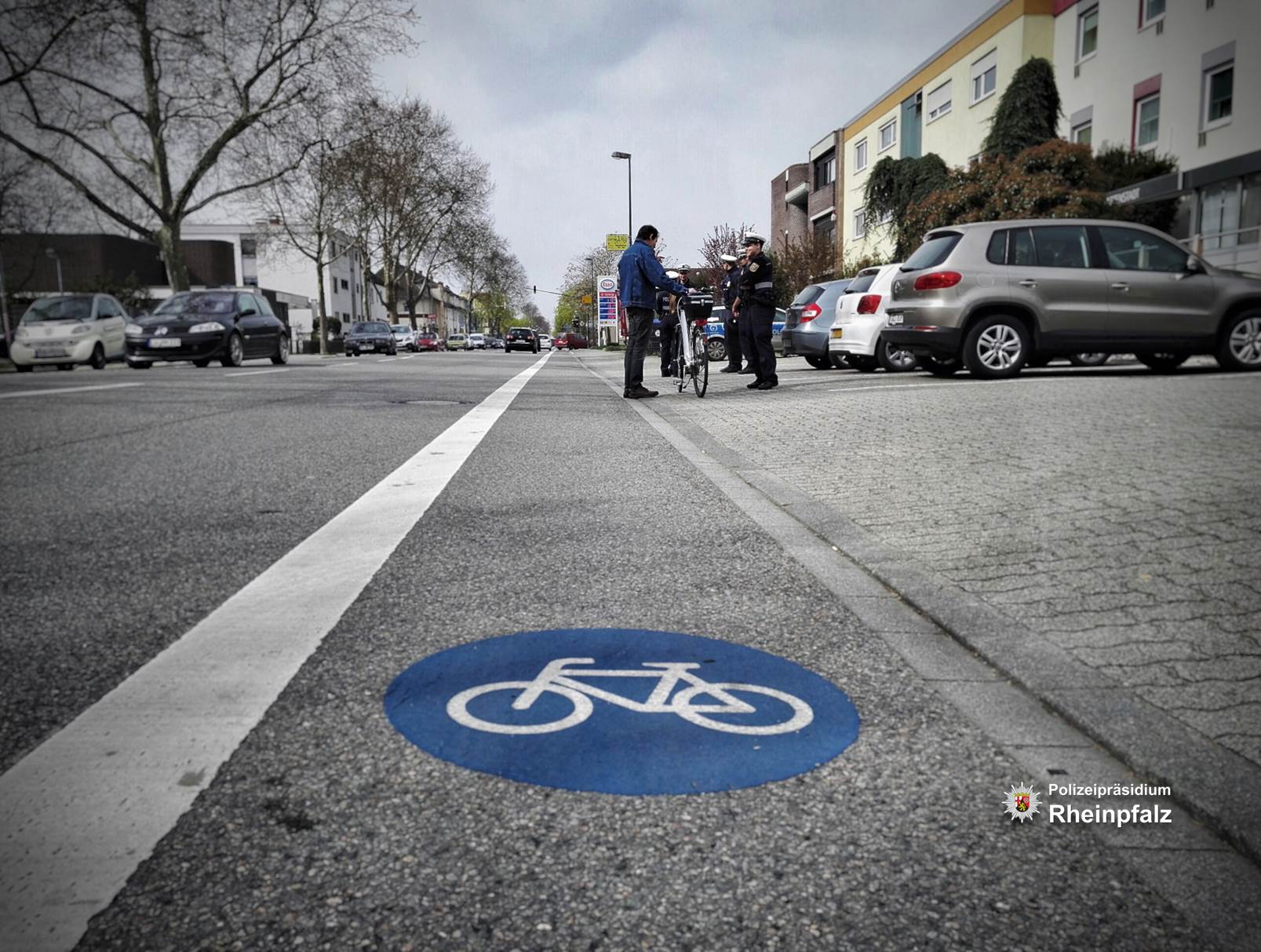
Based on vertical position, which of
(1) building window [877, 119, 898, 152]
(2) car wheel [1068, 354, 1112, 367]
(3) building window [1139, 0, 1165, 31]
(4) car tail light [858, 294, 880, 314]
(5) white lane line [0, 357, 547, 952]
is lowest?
(5) white lane line [0, 357, 547, 952]

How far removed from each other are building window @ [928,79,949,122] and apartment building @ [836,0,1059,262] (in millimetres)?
31

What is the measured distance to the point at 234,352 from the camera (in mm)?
21031

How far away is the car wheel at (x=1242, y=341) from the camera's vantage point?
12.3 metres

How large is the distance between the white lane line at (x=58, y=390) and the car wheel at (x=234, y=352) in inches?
281

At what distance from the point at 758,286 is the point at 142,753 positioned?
11522 millimetres

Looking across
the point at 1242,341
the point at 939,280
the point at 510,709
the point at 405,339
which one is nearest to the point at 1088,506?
the point at 510,709

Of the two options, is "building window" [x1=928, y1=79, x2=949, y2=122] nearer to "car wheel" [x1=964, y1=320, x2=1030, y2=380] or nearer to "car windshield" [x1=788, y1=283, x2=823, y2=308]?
"car windshield" [x1=788, y1=283, x2=823, y2=308]

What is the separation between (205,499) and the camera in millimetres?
5004

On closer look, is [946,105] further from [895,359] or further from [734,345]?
[895,359]

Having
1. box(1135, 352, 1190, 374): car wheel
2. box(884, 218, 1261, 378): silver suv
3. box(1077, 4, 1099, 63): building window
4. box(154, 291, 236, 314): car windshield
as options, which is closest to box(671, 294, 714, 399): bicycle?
box(884, 218, 1261, 378): silver suv

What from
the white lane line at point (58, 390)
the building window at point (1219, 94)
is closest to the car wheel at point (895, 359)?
the white lane line at point (58, 390)

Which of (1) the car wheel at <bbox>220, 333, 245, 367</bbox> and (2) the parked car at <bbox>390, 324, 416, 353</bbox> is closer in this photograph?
(1) the car wheel at <bbox>220, 333, 245, 367</bbox>

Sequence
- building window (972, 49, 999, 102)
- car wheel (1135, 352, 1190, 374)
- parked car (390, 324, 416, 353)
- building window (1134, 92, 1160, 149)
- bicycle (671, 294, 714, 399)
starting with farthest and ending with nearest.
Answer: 1. parked car (390, 324, 416, 353)
2. building window (972, 49, 999, 102)
3. building window (1134, 92, 1160, 149)
4. car wheel (1135, 352, 1190, 374)
5. bicycle (671, 294, 714, 399)

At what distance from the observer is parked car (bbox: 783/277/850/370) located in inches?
685
